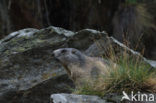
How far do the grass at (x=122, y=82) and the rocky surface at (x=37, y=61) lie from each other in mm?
1179

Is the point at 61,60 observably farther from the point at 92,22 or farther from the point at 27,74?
the point at 92,22

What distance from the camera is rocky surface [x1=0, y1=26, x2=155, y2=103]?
6820mm

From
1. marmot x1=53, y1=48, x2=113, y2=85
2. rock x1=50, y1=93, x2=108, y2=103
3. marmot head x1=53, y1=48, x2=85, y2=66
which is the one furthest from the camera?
marmot head x1=53, y1=48, x2=85, y2=66

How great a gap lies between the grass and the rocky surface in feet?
3.87

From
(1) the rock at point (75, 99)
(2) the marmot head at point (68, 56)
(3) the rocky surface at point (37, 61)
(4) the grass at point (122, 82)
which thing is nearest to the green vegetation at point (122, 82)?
(4) the grass at point (122, 82)

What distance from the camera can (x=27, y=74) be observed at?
6.96 metres

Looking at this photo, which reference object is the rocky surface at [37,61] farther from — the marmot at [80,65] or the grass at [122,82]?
the grass at [122,82]

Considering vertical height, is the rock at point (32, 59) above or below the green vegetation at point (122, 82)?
below

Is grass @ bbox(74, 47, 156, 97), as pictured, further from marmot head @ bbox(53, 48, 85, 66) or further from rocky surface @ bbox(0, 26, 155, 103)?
rocky surface @ bbox(0, 26, 155, 103)

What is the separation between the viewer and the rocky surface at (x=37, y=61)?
682 cm

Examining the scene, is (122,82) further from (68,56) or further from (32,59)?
(32,59)

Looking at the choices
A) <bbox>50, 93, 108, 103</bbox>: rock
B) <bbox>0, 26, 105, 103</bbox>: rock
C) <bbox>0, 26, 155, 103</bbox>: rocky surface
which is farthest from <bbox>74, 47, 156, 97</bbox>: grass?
<bbox>0, 26, 105, 103</bbox>: rock

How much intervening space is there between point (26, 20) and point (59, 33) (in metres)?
4.17

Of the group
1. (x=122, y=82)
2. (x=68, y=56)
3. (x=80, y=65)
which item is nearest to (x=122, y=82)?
(x=122, y=82)
